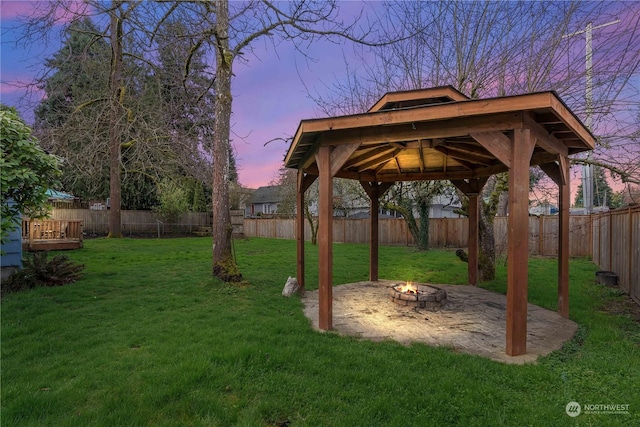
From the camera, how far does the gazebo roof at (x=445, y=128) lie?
350 cm

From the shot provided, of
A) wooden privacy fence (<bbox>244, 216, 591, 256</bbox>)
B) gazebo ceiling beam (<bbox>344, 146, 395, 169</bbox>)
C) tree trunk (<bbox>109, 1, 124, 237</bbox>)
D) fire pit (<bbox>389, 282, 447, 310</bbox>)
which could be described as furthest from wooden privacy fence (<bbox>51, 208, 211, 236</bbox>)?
fire pit (<bbox>389, 282, 447, 310</bbox>)

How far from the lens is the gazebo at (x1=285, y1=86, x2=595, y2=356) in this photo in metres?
3.51

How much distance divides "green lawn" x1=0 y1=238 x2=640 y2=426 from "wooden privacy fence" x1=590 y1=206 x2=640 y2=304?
4.71 feet

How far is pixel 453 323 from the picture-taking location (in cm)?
462

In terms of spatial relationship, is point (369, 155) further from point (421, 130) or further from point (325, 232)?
point (325, 232)

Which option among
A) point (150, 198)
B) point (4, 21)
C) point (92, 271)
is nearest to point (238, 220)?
point (150, 198)

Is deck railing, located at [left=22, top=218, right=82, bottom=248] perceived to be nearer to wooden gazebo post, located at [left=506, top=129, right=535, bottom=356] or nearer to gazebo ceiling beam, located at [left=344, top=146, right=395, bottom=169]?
gazebo ceiling beam, located at [left=344, top=146, right=395, bottom=169]

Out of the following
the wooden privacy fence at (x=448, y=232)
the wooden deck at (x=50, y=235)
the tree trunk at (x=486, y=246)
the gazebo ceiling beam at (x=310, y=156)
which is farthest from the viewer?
the wooden privacy fence at (x=448, y=232)

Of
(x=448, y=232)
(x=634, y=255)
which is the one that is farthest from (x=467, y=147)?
(x=448, y=232)

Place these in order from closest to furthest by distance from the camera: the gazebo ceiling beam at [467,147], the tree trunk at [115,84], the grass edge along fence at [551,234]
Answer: the gazebo ceiling beam at [467,147] < the grass edge along fence at [551,234] < the tree trunk at [115,84]

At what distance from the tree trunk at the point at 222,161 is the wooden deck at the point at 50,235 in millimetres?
8001

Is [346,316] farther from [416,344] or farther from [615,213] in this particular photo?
[615,213]

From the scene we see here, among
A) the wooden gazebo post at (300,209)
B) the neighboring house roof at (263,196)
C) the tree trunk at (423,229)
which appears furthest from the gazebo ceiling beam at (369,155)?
the neighboring house roof at (263,196)

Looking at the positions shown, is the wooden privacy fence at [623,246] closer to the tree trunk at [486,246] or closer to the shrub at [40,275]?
the tree trunk at [486,246]
